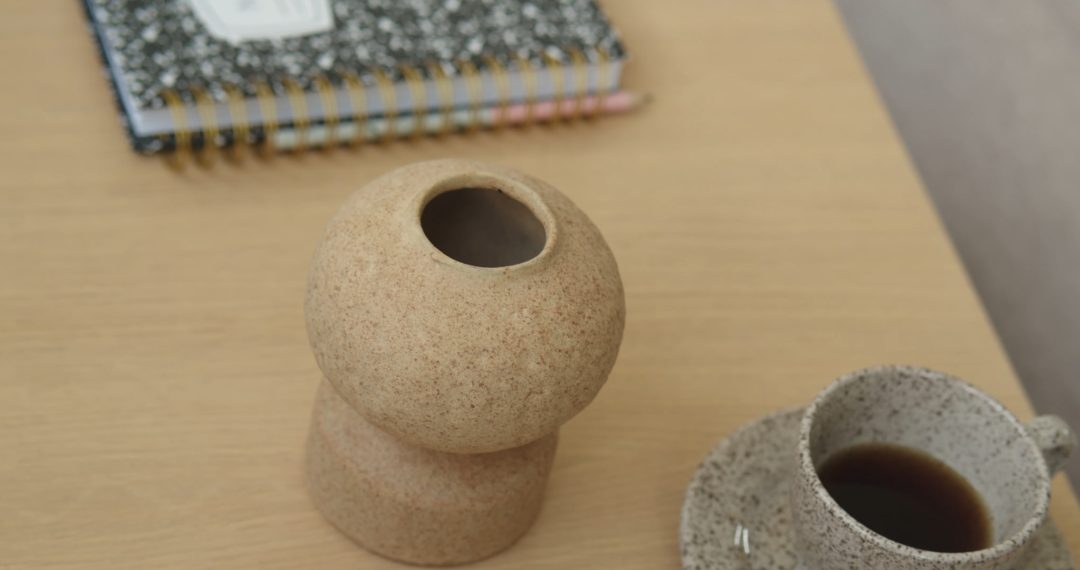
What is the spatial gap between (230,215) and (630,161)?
273 millimetres

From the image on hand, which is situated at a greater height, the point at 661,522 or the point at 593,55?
the point at 593,55

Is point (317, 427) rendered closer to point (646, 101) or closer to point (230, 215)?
point (230, 215)

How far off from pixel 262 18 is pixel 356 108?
0.10 meters

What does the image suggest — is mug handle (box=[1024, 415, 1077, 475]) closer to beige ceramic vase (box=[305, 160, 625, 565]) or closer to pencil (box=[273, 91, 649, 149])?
beige ceramic vase (box=[305, 160, 625, 565])

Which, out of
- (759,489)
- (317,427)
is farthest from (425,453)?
(759,489)

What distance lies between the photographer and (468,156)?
80cm

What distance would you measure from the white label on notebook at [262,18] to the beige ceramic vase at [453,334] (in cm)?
31

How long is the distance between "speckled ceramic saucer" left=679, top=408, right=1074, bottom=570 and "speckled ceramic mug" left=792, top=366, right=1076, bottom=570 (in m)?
0.02

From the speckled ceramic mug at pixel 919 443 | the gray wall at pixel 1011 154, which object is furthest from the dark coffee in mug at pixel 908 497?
the gray wall at pixel 1011 154

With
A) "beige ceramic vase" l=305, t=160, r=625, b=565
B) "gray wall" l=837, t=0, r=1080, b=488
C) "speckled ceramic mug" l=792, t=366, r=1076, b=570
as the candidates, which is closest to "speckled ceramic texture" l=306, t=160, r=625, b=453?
"beige ceramic vase" l=305, t=160, r=625, b=565

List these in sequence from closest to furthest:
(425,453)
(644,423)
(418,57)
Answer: (425,453)
(644,423)
(418,57)

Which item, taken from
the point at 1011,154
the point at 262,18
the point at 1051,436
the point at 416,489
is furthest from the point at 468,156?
the point at 1011,154

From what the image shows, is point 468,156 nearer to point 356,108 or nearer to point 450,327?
point 356,108

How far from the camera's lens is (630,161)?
2.67 feet
